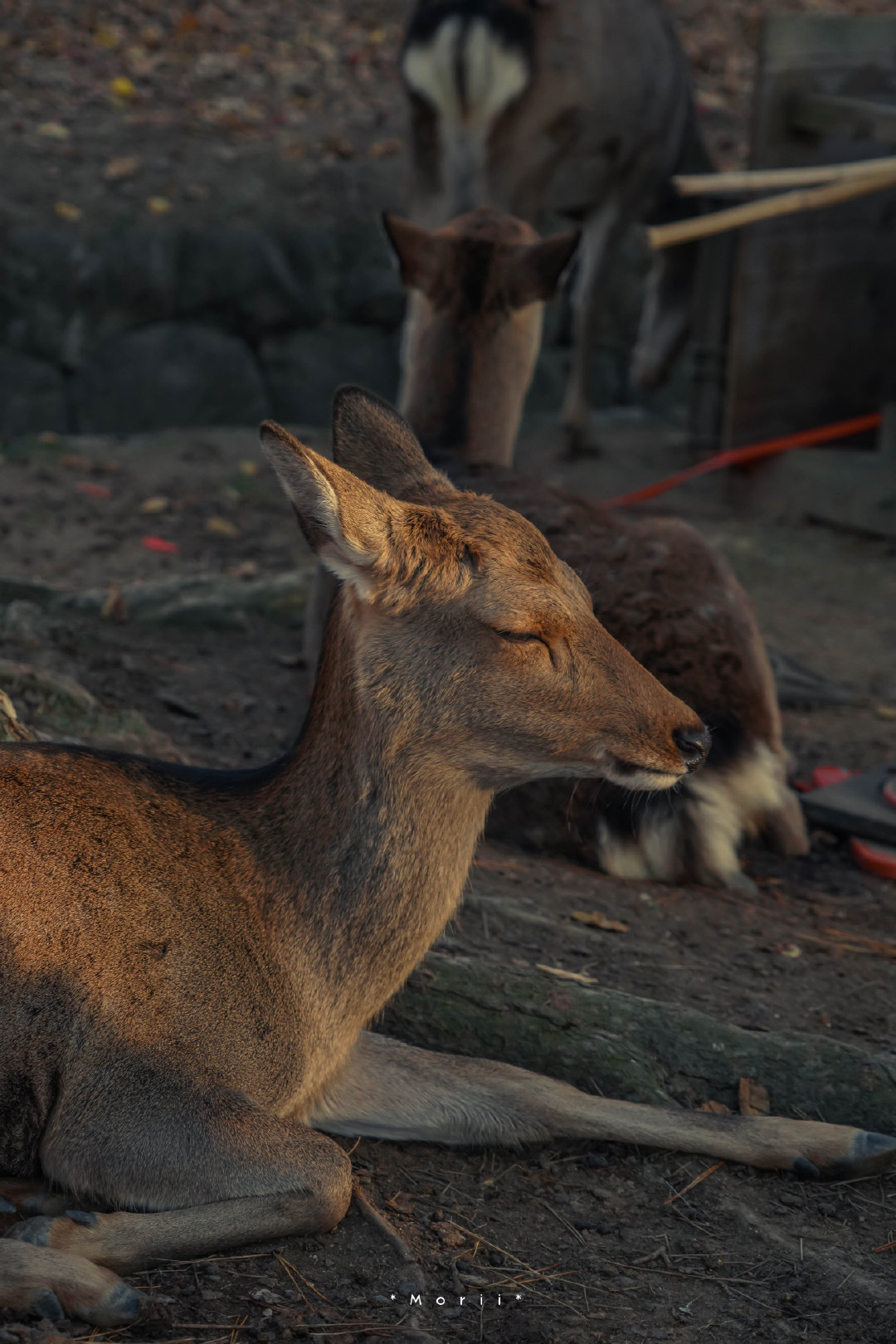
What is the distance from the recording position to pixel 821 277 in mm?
9859

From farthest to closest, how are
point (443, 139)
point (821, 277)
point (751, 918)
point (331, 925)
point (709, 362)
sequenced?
point (709, 362), point (821, 277), point (443, 139), point (751, 918), point (331, 925)

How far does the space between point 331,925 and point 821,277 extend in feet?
26.5

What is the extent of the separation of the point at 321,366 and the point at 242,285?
810mm

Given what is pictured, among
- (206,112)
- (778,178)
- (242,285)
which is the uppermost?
(206,112)

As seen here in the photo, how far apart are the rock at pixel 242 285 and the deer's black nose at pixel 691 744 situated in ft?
27.3

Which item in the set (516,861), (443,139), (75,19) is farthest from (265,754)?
(75,19)

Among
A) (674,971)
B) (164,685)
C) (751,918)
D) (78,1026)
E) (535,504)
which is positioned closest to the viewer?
(78,1026)

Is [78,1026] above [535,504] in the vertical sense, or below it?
below

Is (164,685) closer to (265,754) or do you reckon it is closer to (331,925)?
(265,754)

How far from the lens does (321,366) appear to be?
10898mm

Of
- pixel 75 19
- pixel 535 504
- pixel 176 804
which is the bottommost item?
pixel 176 804

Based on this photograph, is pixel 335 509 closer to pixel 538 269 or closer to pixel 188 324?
A: pixel 538 269

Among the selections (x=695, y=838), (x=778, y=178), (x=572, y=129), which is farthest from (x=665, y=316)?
(x=695, y=838)

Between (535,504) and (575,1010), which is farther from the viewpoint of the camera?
(535,504)
